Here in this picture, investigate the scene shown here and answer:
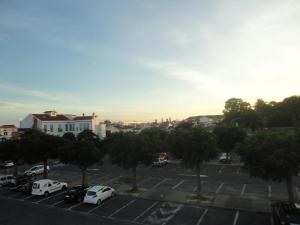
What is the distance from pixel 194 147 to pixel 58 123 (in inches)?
2906

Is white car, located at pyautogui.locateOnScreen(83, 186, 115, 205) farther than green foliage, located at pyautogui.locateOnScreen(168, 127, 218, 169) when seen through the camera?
No

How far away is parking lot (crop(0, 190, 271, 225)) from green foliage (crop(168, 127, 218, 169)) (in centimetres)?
469

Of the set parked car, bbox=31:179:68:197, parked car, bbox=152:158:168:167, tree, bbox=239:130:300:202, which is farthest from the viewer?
parked car, bbox=152:158:168:167

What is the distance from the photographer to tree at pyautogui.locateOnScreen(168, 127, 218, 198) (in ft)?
101

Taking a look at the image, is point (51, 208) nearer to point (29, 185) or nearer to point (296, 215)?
A: point (29, 185)

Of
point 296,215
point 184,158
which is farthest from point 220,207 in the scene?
point 296,215

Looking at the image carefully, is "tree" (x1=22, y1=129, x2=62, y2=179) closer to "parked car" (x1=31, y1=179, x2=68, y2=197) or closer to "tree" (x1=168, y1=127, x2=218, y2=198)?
"parked car" (x1=31, y1=179, x2=68, y2=197)

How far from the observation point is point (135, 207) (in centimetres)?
2875

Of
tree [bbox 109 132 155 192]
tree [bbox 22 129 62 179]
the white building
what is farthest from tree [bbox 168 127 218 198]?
the white building

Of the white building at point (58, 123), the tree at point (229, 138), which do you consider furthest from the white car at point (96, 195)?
the white building at point (58, 123)

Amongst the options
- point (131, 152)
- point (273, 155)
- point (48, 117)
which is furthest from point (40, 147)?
point (48, 117)

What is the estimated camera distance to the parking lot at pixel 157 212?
24.4 metres

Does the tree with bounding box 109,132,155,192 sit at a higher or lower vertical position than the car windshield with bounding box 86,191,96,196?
higher

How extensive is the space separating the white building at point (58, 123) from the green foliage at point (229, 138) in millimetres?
53783
